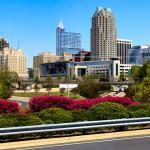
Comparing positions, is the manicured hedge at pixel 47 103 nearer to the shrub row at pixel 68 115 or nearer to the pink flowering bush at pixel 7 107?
the pink flowering bush at pixel 7 107

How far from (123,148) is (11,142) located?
365 cm

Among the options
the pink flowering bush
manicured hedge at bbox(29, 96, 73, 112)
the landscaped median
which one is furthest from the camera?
manicured hedge at bbox(29, 96, 73, 112)

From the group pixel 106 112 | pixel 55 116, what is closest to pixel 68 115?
pixel 55 116

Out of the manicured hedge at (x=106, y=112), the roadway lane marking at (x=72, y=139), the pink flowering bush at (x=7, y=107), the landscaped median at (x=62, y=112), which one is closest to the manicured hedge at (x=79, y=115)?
the landscaped median at (x=62, y=112)

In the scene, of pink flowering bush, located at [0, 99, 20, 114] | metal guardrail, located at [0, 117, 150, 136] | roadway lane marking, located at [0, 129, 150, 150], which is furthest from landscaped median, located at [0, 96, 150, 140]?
roadway lane marking, located at [0, 129, 150, 150]

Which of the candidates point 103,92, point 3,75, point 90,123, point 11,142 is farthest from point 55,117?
point 103,92

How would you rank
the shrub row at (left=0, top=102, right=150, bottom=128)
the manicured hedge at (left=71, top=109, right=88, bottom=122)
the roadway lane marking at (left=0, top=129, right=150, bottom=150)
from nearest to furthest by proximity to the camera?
1. the roadway lane marking at (left=0, top=129, right=150, bottom=150)
2. the shrub row at (left=0, top=102, right=150, bottom=128)
3. the manicured hedge at (left=71, top=109, right=88, bottom=122)

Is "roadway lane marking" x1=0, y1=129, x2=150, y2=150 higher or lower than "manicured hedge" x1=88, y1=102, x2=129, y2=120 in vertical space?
lower

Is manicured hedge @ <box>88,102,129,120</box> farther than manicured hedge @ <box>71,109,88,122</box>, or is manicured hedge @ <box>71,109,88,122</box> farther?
manicured hedge @ <box>88,102,129,120</box>

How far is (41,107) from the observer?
20781 millimetres

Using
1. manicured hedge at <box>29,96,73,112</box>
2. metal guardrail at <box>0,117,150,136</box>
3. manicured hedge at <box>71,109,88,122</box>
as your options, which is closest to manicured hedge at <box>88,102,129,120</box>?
manicured hedge at <box>71,109,88,122</box>

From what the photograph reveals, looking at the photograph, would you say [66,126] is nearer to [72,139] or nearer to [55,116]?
[72,139]

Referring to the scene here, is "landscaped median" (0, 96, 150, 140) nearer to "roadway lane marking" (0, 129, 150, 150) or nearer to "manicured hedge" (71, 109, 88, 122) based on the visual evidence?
"manicured hedge" (71, 109, 88, 122)

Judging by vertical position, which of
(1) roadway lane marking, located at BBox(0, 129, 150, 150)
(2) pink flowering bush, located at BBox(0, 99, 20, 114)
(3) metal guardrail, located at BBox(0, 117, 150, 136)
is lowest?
(1) roadway lane marking, located at BBox(0, 129, 150, 150)
